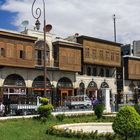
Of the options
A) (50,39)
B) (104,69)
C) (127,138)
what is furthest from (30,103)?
(104,69)

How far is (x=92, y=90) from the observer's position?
5600cm

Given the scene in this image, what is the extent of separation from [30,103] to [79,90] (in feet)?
63.0

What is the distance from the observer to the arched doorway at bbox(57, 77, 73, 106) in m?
50.4

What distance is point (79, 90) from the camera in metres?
53.8

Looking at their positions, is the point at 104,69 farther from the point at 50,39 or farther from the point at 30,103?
the point at 30,103

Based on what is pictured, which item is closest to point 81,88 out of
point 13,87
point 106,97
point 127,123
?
point 13,87

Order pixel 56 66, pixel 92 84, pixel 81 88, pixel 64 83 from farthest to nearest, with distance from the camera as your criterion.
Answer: pixel 92 84
pixel 81 88
pixel 64 83
pixel 56 66

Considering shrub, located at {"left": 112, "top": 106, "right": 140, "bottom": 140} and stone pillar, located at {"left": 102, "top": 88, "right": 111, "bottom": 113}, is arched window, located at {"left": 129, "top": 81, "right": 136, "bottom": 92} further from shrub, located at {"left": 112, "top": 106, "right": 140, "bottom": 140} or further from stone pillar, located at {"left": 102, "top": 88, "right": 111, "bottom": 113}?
shrub, located at {"left": 112, "top": 106, "right": 140, "bottom": 140}

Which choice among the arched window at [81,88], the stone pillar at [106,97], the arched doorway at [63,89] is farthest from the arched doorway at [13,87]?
the stone pillar at [106,97]

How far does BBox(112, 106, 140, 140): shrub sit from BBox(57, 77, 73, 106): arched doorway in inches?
1373

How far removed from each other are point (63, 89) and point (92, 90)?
A: 614cm

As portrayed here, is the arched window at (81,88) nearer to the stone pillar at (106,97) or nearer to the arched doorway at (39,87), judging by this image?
the arched doorway at (39,87)

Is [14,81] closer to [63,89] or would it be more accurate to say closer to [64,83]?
[63,89]

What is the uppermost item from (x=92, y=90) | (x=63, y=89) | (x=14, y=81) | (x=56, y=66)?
(x=56, y=66)
